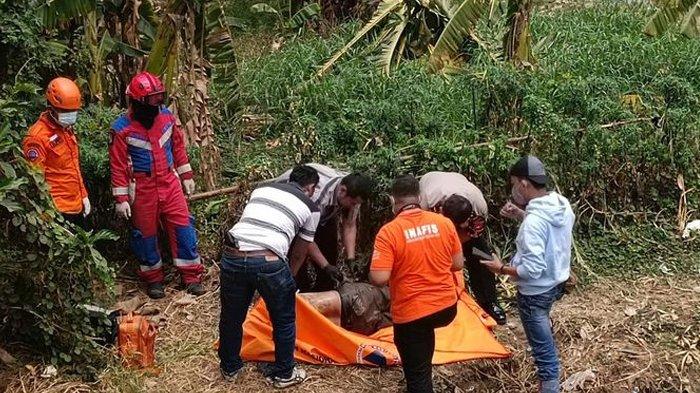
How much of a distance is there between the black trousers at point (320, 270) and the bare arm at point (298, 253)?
0.43 m

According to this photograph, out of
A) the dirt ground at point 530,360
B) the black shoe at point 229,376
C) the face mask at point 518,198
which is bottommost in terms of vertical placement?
the dirt ground at point 530,360

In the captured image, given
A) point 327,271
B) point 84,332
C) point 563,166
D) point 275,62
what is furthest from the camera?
point 275,62

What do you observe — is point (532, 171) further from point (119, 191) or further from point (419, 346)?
point (119, 191)

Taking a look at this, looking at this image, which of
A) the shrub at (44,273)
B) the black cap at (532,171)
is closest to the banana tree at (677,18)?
the black cap at (532,171)

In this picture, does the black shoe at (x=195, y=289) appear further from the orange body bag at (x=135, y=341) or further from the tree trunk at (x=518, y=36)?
the tree trunk at (x=518, y=36)

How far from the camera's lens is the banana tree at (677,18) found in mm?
8227

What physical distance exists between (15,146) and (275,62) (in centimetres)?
552

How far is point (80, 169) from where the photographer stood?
5.89 metres

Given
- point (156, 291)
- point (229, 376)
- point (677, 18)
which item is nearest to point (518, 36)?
point (677, 18)

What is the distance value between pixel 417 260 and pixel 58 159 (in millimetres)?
2683

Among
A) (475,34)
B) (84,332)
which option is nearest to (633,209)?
(475,34)

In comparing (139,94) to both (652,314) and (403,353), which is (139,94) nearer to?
(403,353)

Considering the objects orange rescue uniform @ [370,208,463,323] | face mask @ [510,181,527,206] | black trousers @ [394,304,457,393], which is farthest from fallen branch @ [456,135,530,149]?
black trousers @ [394,304,457,393]

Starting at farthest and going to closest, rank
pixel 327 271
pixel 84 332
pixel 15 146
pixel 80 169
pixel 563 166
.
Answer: pixel 563 166 → pixel 80 169 → pixel 327 271 → pixel 84 332 → pixel 15 146
